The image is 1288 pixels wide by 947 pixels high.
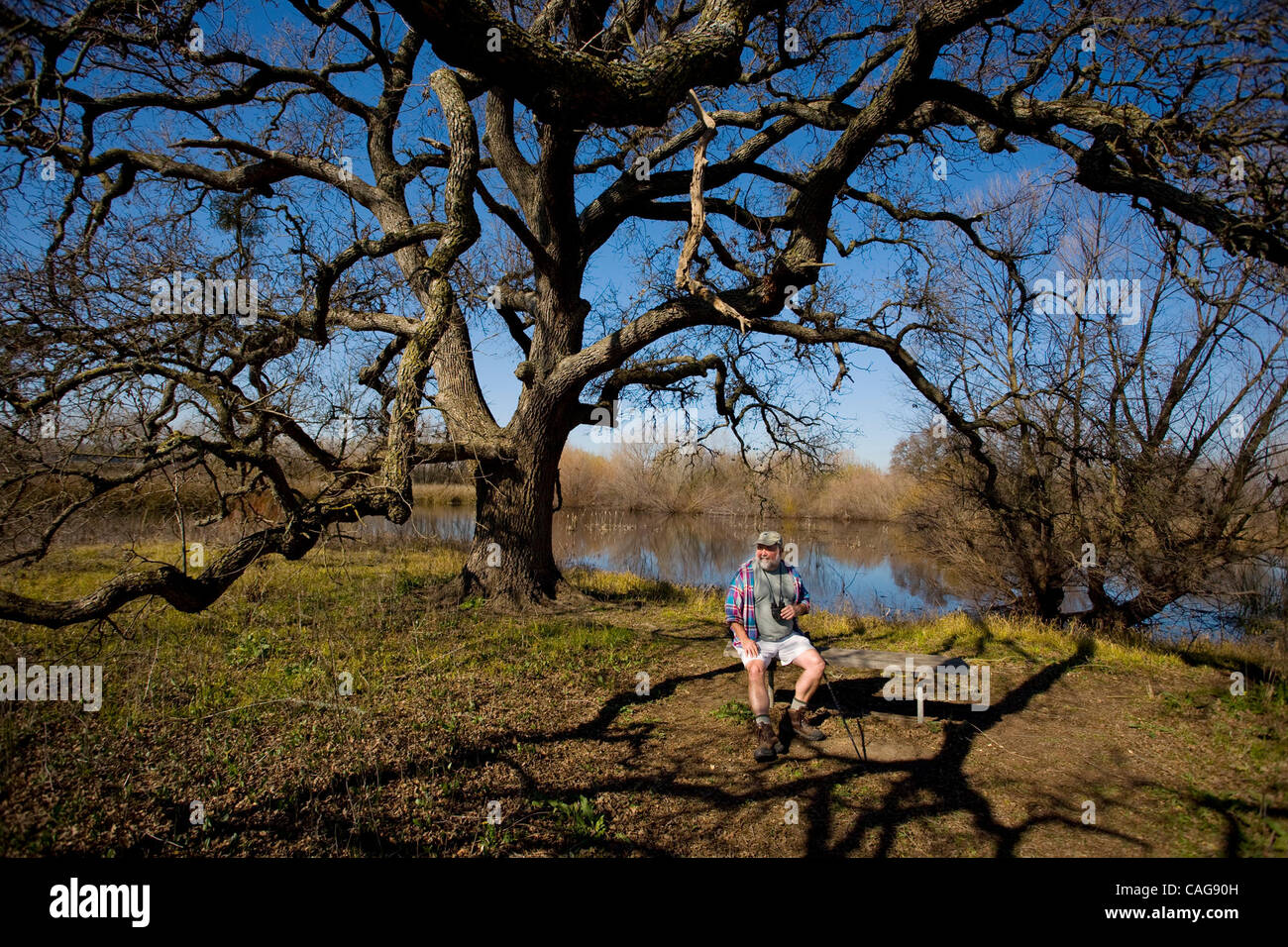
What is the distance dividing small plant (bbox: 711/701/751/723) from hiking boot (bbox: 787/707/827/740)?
0.41 m

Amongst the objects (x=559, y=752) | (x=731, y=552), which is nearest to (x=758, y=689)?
(x=559, y=752)

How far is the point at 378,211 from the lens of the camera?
29.0ft

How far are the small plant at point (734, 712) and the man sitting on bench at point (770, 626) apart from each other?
302mm

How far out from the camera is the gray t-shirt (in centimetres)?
504

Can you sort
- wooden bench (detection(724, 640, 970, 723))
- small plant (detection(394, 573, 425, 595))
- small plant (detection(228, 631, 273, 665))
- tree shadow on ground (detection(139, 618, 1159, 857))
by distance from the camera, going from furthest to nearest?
small plant (detection(394, 573, 425, 595))
small plant (detection(228, 631, 273, 665))
wooden bench (detection(724, 640, 970, 723))
tree shadow on ground (detection(139, 618, 1159, 857))

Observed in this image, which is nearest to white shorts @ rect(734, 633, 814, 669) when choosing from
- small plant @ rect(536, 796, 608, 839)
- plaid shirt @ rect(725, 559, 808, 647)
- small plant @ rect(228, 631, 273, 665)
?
plaid shirt @ rect(725, 559, 808, 647)

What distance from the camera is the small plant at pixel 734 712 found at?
5.25 m

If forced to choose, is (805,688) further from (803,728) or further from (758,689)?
(758,689)

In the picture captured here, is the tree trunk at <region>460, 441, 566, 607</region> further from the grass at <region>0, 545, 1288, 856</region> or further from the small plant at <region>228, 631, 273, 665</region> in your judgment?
the small plant at <region>228, 631, 273, 665</region>

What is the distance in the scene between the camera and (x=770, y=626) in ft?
16.5

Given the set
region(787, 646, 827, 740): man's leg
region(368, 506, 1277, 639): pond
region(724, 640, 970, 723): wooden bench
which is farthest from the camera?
region(368, 506, 1277, 639): pond

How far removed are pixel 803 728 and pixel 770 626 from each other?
835 millimetres

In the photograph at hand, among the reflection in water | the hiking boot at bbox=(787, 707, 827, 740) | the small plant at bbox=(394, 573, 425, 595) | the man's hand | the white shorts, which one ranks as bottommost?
the reflection in water
